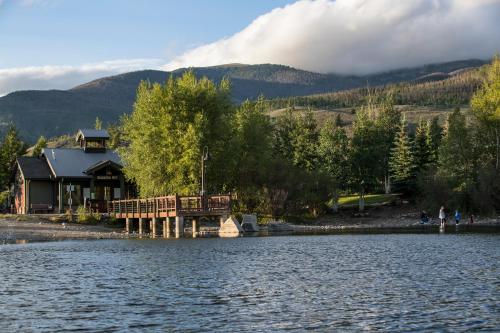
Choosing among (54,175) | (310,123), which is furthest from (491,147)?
(54,175)

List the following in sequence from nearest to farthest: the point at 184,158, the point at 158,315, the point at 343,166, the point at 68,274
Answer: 1. the point at 158,315
2. the point at 68,274
3. the point at 184,158
4. the point at 343,166

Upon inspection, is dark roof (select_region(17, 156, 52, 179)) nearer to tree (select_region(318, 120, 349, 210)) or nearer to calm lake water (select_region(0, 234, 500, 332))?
tree (select_region(318, 120, 349, 210))

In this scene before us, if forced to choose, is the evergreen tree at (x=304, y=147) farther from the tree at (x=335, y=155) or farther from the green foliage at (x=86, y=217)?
the green foliage at (x=86, y=217)

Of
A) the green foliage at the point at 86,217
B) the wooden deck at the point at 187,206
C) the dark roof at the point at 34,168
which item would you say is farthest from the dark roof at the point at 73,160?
the wooden deck at the point at 187,206

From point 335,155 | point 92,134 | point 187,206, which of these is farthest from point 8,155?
point 187,206

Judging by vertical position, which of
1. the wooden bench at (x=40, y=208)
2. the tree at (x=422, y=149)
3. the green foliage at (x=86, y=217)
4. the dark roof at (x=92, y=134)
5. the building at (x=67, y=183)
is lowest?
the green foliage at (x=86, y=217)

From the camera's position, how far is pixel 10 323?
706 inches

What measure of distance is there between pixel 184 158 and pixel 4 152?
50.1 metres

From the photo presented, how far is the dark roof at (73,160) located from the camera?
75.4 meters

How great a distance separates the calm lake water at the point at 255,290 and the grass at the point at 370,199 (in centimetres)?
5488

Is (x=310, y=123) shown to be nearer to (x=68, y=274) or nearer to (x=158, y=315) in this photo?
(x=68, y=274)

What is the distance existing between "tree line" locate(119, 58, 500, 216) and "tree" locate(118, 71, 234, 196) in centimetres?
10

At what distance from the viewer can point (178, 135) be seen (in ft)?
211

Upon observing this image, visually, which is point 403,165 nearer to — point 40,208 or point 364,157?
point 364,157
